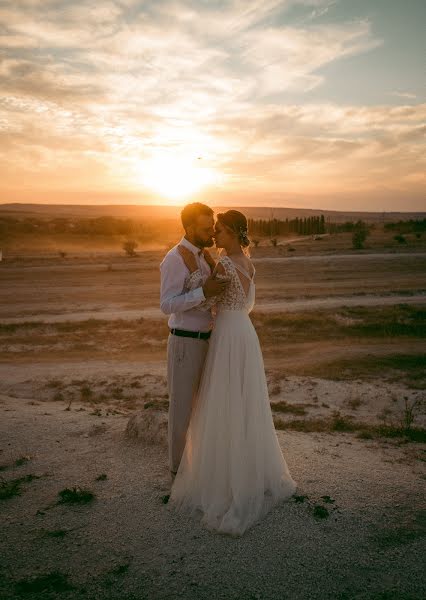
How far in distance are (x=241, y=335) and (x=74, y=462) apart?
9.10 ft

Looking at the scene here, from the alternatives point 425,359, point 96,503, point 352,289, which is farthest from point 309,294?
point 96,503

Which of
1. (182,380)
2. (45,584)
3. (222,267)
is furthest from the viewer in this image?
(182,380)

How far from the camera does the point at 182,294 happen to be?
4.14 m

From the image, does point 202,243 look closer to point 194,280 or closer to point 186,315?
point 194,280

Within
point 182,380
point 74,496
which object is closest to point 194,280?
point 182,380

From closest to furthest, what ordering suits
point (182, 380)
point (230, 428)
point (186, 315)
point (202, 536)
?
point (202, 536)
point (230, 428)
point (186, 315)
point (182, 380)

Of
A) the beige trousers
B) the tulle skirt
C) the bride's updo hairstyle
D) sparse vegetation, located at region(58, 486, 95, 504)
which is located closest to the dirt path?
sparse vegetation, located at region(58, 486, 95, 504)

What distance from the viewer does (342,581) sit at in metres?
3.39

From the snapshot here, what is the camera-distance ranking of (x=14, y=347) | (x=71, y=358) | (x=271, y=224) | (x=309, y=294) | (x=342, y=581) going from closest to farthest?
(x=342, y=581)
(x=71, y=358)
(x=14, y=347)
(x=309, y=294)
(x=271, y=224)

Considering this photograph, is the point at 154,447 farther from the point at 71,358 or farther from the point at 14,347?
the point at 14,347

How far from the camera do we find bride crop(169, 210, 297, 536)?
4.12 meters

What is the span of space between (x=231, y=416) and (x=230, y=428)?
0.11 meters

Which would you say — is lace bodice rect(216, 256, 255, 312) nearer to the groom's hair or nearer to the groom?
the groom

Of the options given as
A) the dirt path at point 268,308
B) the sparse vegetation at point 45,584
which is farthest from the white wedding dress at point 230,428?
the dirt path at point 268,308
